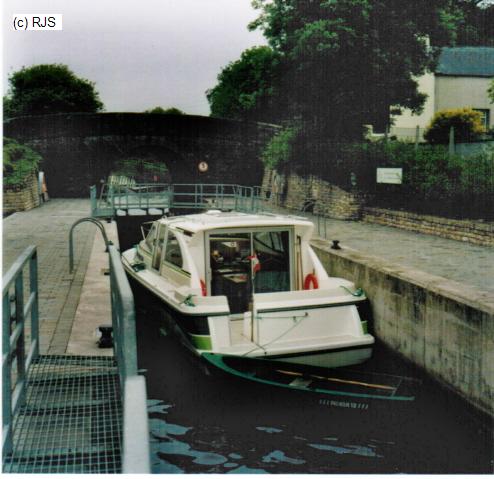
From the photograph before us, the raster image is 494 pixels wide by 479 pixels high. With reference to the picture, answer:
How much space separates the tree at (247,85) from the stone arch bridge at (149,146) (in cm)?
279

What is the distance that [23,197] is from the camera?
19469 mm

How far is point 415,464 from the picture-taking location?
507 centimetres

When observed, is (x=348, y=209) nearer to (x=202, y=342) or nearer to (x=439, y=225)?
(x=439, y=225)

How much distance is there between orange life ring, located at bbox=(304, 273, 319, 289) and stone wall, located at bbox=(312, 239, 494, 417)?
28.8 inches

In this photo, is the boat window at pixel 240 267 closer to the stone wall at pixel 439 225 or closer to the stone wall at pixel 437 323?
the stone wall at pixel 437 323

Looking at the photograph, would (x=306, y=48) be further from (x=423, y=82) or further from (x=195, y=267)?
(x=195, y=267)

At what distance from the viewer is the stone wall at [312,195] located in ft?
58.9

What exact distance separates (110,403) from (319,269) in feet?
12.3

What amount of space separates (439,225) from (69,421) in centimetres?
1065

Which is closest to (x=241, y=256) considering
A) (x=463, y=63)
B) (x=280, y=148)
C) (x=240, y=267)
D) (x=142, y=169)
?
(x=240, y=267)

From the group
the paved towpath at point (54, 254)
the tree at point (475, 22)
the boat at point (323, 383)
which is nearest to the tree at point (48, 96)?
the paved towpath at point (54, 254)

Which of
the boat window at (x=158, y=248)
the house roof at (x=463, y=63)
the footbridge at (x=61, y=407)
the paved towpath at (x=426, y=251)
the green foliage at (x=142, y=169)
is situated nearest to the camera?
the footbridge at (x=61, y=407)

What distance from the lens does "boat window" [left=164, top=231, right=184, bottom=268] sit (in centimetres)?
747

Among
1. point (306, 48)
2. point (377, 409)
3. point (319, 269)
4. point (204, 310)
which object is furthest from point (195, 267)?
point (306, 48)
